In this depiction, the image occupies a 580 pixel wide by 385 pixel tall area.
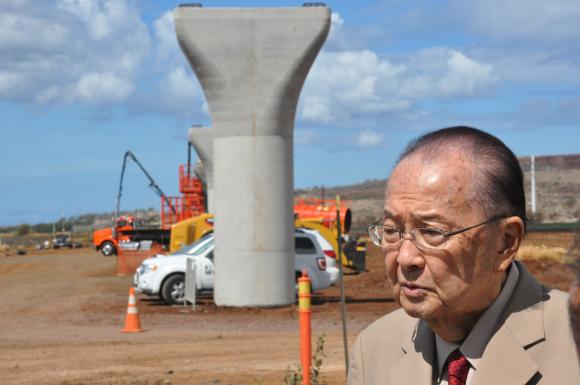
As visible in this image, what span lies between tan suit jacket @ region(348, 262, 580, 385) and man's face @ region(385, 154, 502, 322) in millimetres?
110

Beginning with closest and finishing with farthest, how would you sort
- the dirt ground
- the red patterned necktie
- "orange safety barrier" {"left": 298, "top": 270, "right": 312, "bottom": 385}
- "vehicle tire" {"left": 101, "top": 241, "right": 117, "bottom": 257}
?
the red patterned necktie → "orange safety barrier" {"left": 298, "top": 270, "right": 312, "bottom": 385} → the dirt ground → "vehicle tire" {"left": 101, "top": 241, "right": 117, "bottom": 257}

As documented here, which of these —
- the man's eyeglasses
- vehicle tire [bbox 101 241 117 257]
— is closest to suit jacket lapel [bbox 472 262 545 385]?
the man's eyeglasses

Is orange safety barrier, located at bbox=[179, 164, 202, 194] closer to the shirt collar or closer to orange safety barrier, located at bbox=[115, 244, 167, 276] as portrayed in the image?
orange safety barrier, located at bbox=[115, 244, 167, 276]

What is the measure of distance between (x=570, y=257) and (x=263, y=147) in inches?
697

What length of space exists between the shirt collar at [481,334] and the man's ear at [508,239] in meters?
0.05

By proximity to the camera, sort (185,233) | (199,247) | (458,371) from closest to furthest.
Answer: (458,371) → (199,247) → (185,233)

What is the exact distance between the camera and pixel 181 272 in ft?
71.3

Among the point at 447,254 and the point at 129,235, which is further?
the point at 129,235

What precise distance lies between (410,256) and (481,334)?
29cm

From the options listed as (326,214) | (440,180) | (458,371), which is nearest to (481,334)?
(458,371)

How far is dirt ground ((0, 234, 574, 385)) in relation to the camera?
12.0 meters

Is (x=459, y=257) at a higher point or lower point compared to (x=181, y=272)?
higher

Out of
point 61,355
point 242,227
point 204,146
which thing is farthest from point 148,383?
point 204,146

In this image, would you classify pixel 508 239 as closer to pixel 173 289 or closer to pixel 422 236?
pixel 422 236
